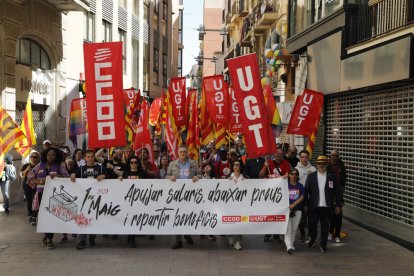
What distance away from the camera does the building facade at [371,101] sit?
944 centimetres

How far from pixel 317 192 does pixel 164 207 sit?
8.47 ft

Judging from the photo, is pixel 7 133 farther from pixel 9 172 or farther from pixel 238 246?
pixel 238 246

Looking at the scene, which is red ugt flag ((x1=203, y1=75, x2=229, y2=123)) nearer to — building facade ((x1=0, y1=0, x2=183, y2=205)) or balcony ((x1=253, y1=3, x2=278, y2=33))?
building facade ((x1=0, y1=0, x2=183, y2=205))

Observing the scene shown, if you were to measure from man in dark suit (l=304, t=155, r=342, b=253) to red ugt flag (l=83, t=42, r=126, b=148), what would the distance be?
330 cm

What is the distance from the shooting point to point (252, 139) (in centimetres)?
874

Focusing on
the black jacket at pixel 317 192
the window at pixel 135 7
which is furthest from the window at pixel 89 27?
the black jacket at pixel 317 192

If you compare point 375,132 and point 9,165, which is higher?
point 375,132

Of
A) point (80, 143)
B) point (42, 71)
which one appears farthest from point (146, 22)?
point (80, 143)

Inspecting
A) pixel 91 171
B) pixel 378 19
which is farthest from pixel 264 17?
pixel 91 171

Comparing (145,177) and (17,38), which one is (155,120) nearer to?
(17,38)

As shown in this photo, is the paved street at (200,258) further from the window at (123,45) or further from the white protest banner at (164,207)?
the window at (123,45)

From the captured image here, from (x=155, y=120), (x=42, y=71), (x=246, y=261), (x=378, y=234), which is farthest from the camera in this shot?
(x=155, y=120)

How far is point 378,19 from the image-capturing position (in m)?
11.4

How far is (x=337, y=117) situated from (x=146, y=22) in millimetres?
20799
